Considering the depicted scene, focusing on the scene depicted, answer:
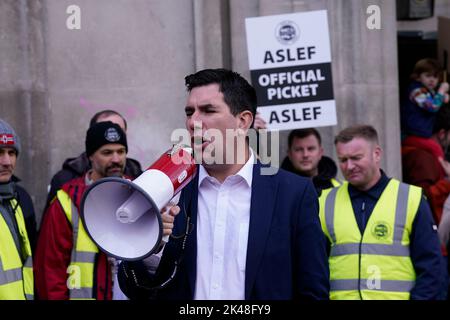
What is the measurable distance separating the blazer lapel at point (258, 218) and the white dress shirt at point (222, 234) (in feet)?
0.12

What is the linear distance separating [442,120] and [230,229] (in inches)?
178

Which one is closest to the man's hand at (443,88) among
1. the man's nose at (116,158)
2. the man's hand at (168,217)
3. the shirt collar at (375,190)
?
the shirt collar at (375,190)

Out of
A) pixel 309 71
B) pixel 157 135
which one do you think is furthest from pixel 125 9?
pixel 309 71

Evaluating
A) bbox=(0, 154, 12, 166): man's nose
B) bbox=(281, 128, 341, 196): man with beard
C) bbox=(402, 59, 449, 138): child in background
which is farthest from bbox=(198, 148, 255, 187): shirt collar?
bbox=(402, 59, 449, 138): child in background

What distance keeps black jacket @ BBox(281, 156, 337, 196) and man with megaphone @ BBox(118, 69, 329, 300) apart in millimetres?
2477

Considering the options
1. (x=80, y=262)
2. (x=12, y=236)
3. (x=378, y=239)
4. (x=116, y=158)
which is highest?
(x=116, y=158)

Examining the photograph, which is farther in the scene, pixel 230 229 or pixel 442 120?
pixel 442 120

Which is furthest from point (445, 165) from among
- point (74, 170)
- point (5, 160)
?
point (5, 160)

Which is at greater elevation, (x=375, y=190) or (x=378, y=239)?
(x=375, y=190)

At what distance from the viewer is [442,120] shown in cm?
823

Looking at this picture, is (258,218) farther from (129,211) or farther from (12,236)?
(12,236)

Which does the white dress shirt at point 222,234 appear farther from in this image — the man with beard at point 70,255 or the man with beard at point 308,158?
the man with beard at point 308,158

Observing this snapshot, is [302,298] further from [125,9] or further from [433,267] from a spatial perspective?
[125,9]

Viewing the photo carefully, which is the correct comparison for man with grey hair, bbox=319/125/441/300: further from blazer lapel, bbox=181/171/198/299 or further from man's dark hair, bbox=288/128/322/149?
blazer lapel, bbox=181/171/198/299
